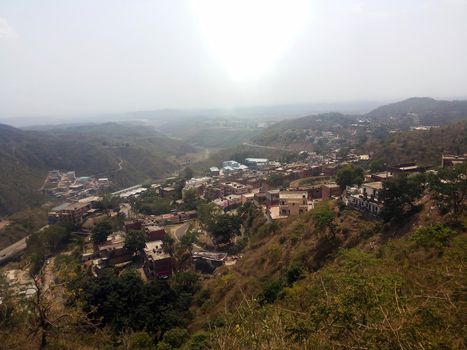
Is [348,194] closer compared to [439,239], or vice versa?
[439,239]

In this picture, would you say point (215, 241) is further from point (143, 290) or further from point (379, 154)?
point (379, 154)

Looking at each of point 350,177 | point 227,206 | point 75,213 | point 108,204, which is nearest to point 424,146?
point 350,177

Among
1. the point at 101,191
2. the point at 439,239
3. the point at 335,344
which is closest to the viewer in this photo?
the point at 335,344

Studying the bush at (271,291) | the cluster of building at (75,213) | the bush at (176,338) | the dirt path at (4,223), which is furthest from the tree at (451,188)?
the dirt path at (4,223)

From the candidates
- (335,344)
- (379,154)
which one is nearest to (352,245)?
(335,344)

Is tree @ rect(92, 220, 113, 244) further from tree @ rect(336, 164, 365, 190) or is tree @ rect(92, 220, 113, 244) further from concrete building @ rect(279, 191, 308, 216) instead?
tree @ rect(336, 164, 365, 190)

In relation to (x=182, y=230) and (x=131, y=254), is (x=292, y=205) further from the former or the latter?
(x=131, y=254)
